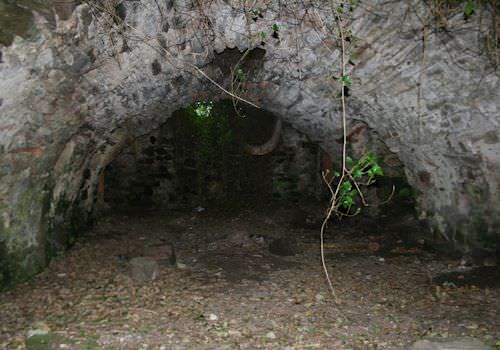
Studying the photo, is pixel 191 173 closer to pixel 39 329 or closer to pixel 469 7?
pixel 39 329

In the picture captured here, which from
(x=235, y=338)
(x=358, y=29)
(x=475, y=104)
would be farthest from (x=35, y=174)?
(x=475, y=104)

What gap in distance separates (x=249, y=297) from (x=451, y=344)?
157cm

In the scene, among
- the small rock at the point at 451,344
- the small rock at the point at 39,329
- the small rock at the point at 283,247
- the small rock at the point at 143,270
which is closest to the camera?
the small rock at the point at 451,344

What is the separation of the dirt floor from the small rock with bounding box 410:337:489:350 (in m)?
0.10

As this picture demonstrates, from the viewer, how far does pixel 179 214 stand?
745 centimetres

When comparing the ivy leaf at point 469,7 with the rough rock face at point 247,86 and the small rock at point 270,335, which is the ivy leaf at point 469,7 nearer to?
the rough rock face at point 247,86

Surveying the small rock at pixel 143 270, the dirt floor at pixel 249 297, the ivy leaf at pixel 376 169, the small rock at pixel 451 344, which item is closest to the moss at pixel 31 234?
the dirt floor at pixel 249 297

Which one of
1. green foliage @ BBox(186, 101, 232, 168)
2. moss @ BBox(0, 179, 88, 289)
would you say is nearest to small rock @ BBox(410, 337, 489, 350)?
moss @ BBox(0, 179, 88, 289)

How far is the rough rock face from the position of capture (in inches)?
144

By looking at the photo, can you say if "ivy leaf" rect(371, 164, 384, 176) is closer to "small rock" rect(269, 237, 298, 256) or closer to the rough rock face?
the rough rock face

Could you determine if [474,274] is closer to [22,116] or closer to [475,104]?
[475,104]

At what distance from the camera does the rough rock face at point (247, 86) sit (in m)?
3.66

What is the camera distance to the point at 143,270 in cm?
434

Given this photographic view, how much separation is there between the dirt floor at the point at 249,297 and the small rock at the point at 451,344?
0.33ft
